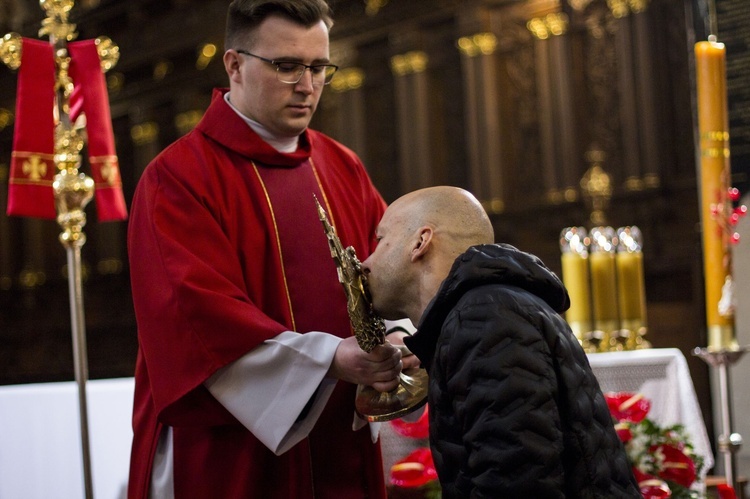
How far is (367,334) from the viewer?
1874 mm

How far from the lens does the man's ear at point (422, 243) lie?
176 cm

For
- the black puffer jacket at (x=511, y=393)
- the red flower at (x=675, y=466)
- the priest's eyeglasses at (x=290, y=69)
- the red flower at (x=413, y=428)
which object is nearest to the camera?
the black puffer jacket at (x=511, y=393)

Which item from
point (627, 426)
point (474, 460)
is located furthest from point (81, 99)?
point (474, 460)

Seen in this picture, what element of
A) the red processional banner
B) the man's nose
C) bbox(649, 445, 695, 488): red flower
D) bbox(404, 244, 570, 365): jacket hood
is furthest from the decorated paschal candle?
bbox(404, 244, 570, 365): jacket hood

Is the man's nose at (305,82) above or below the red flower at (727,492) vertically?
above

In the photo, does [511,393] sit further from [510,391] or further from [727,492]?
[727,492]

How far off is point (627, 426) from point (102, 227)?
29.4 ft

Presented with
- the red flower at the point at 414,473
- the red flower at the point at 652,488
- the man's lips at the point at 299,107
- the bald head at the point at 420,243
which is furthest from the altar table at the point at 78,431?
the bald head at the point at 420,243

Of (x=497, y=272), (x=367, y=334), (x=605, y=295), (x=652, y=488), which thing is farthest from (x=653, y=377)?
(x=497, y=272)

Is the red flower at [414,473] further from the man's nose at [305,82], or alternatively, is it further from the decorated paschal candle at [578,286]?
the decorated paschal candle at [578,286]

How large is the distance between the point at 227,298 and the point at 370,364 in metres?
0.35

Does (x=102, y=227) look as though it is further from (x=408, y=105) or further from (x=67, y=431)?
(x=67, y=431)

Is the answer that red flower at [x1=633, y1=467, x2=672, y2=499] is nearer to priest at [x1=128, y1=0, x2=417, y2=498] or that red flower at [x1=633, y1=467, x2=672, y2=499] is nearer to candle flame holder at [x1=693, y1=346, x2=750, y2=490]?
candle flame holder at [x1=693, y1=346, x2=750, y2=490]

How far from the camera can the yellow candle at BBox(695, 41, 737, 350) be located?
273 cm
